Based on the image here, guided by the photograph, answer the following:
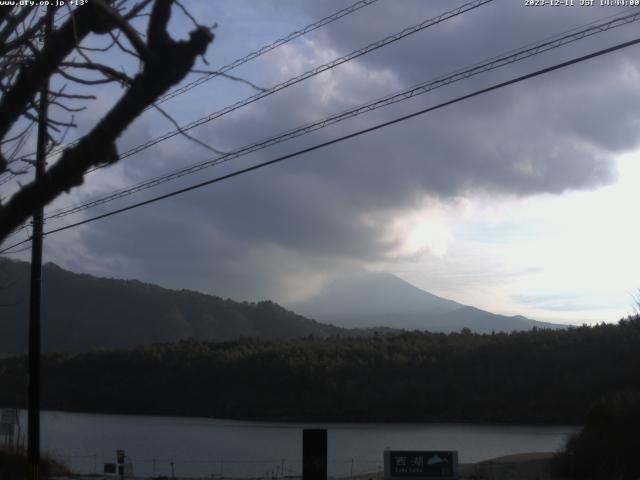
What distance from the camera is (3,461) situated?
82.2 feet

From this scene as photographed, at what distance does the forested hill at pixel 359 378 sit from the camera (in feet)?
205

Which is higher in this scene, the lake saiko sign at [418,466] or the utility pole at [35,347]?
the utility pole at [35,347]

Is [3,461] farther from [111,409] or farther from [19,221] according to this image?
[111,409]

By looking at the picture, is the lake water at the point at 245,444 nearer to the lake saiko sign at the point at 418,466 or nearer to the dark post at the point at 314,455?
the lake saiko sign at the point at 418,466

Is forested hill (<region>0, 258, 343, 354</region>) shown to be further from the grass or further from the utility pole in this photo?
the utility pole

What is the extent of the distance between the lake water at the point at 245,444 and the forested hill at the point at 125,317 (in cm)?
6851

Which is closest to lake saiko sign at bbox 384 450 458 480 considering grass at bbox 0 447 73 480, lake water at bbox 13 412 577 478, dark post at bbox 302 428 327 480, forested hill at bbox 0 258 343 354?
dark post at bbox 302 428 327 480

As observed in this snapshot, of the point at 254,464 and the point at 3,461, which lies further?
the point at 254,464

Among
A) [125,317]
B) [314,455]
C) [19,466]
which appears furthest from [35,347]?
[125,317]

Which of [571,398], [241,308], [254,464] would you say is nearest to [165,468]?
[254,464]

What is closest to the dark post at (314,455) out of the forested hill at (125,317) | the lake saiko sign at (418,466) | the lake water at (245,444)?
the lake saiko sign at (418,466)

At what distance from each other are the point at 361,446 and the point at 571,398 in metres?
24.6

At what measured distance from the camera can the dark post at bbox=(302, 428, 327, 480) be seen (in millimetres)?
15617

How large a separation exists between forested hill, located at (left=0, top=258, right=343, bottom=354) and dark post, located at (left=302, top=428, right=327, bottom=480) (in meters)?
106
